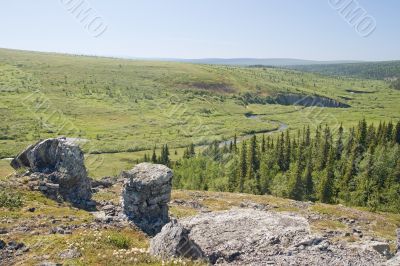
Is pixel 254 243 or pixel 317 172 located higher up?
pixel 254 243

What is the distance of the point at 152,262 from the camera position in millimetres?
25297

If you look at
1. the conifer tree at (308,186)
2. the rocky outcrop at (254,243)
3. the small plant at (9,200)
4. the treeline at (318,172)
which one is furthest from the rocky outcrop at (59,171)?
the conifer tree at (308,186)

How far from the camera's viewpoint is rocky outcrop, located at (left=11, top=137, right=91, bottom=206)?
145ft

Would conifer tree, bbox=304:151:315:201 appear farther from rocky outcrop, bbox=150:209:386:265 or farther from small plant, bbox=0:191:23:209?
small plant, bbox=0:191:23:209

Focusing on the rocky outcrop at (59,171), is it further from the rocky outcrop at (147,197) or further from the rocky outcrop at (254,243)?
the rocky outcrop at (254,243)

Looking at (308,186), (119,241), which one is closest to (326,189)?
(308,186)

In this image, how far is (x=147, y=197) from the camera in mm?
38125

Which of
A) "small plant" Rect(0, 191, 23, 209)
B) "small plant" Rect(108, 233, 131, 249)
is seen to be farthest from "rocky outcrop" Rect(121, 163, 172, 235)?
"small plant" Rect(0, 191, 23, 209)

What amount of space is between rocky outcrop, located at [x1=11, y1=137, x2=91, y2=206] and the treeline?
5171 cm

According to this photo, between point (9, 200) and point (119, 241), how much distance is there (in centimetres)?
1519

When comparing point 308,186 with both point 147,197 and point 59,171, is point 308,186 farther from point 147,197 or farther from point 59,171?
point 59,171

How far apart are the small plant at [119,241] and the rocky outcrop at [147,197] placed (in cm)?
588

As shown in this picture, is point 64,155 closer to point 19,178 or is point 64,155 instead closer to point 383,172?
point 19,178

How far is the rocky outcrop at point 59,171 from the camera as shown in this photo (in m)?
44.2
